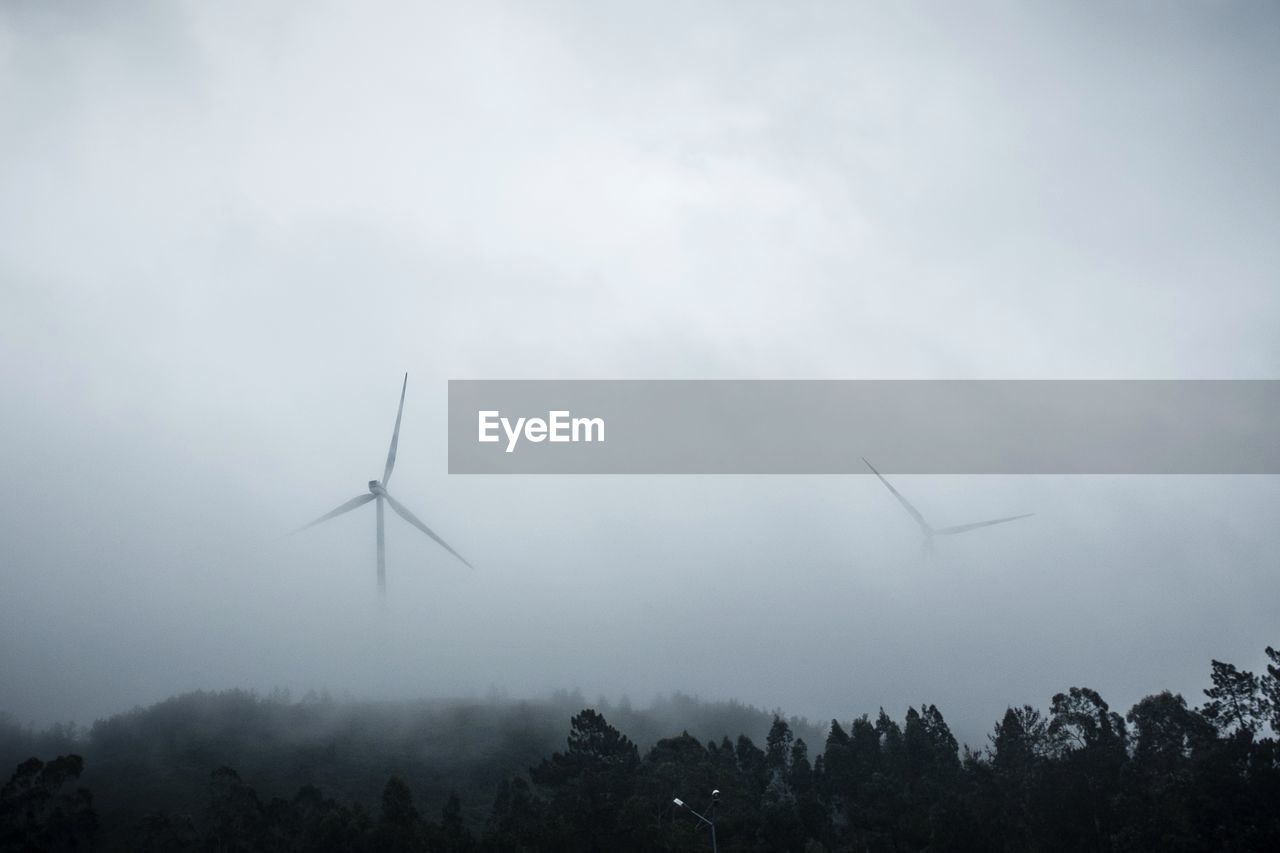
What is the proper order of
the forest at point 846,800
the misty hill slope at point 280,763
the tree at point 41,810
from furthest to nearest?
the misty hill slope at point 280,763 → the tree at point 41,810 → the forest at point 846,800

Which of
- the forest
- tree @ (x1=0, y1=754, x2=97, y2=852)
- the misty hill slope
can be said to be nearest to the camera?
the forest

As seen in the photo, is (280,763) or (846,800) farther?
(280,763)

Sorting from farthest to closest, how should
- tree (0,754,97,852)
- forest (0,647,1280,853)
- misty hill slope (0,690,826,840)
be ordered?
misty hill slope (0,690,826,840), tree (0,754,97,852), forest (0,647,1280,853)

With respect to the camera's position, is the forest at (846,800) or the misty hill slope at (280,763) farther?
the misty hill slope at (280,763)

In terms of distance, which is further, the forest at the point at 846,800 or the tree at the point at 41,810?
the tree at the point at 41,810

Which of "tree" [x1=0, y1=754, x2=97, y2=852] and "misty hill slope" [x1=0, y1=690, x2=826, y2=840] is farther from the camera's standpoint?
"misty hill slope" [x1=0, y1=690, x2=826, y2=840]

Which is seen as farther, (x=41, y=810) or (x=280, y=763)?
(x=280, y=763)

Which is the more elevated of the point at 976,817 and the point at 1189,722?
the point at 1189,722

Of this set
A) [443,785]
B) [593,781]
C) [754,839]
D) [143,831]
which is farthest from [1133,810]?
[443,785]

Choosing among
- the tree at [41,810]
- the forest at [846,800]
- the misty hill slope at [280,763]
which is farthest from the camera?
the misty hill slope at [280,763]

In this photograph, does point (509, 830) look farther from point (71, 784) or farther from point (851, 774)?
point (71, 784)

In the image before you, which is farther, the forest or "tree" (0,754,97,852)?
"tree" (0,754,97,852)
